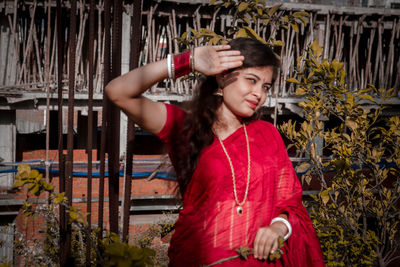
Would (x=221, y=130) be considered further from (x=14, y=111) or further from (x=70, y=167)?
(x=14, y=111)

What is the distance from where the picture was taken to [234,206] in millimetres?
1390

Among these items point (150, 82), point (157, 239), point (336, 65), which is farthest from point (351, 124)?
point (157, 239)

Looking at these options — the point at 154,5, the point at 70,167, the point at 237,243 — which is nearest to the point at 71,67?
the point at 70,167

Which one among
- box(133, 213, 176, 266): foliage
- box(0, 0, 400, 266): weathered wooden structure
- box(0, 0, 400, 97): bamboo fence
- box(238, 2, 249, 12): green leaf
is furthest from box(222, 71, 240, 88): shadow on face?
box(0, 0, 400, 97): bamboo fence

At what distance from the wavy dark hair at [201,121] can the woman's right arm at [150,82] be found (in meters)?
0.11

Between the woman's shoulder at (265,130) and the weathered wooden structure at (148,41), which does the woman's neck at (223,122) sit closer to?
the woman's shoulder at (265,130)

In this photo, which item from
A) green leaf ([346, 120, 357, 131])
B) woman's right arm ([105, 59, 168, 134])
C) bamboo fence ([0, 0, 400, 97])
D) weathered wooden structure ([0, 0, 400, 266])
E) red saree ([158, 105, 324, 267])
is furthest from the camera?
bamboo fence ([0, 0, 400, 97])

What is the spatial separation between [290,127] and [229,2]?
1038 mm

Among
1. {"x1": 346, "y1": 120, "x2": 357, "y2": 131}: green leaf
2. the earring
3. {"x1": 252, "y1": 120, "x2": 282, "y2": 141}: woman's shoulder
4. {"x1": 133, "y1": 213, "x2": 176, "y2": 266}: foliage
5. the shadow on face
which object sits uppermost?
the shadow on face

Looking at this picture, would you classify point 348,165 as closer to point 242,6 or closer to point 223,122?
point 223,122

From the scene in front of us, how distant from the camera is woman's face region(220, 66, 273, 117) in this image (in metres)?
1.39

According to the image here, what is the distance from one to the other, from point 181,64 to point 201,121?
0.30 metres

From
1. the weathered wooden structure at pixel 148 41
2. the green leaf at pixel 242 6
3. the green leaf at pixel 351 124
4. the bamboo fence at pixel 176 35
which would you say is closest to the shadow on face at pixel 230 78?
the green leaf at pixel 242 6

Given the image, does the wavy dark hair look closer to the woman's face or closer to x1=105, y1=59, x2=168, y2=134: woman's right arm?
the woman's face
